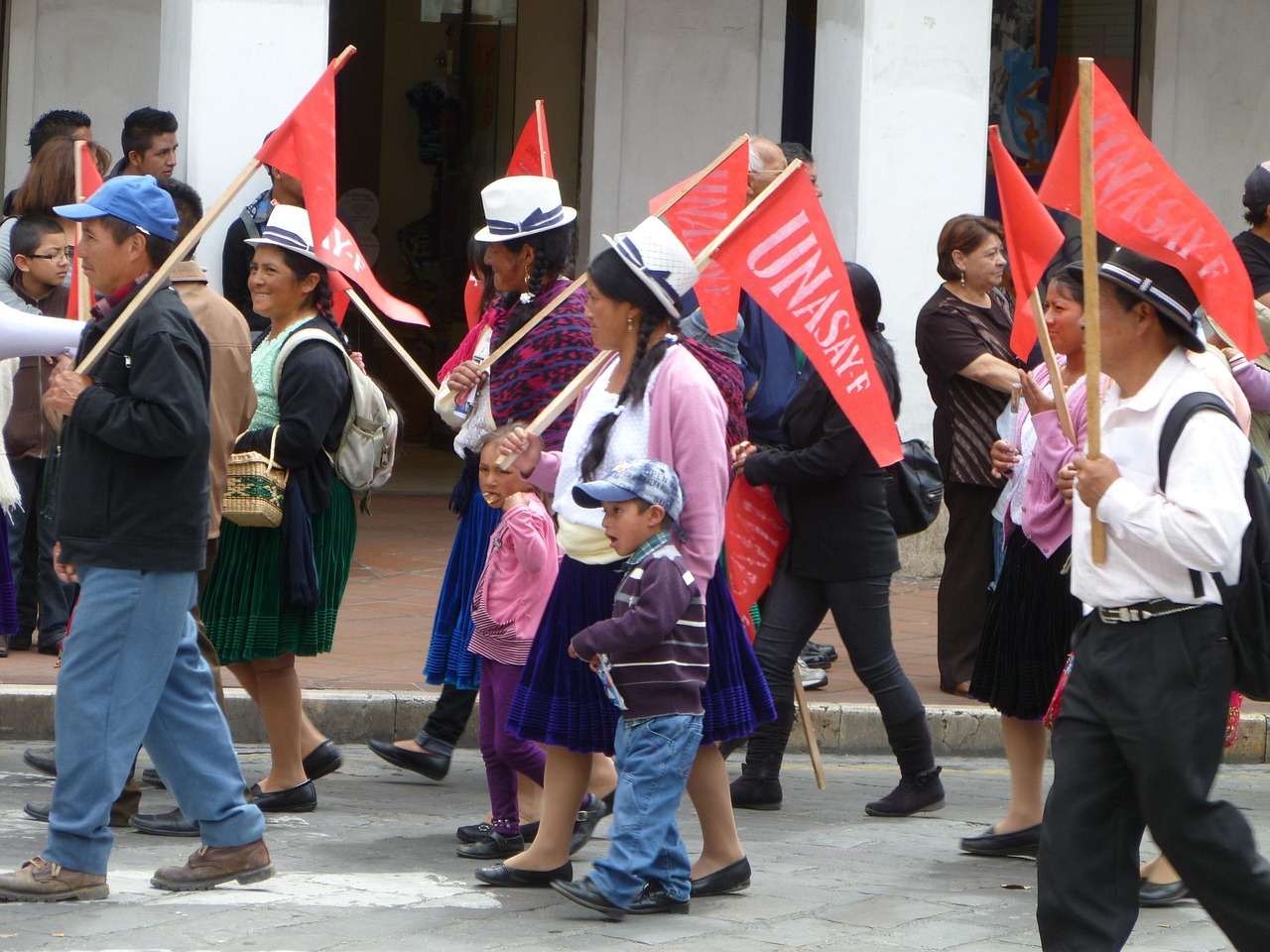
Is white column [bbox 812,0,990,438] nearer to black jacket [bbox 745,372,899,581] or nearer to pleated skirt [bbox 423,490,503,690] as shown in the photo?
black jacket [bbox 745,372,899,581]

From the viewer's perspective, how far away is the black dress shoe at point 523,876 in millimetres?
5238

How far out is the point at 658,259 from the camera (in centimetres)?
507

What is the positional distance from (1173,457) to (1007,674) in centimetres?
194

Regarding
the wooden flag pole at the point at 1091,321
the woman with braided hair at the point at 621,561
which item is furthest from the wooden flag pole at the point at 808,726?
the wooden flag pole at the point at 1091,321

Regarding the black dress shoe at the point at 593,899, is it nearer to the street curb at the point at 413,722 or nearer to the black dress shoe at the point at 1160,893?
the black dress shoe at the point at 1160,893

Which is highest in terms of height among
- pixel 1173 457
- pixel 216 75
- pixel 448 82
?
pixel 448 82

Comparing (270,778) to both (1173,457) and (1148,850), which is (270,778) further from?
(1173,457)

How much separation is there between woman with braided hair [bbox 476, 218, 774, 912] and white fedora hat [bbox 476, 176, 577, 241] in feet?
3.00

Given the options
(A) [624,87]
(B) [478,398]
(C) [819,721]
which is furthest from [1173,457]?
(A) [624,87]

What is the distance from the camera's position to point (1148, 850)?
592 cm

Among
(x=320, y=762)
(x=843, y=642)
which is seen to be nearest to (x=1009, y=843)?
(x=843, y=642)

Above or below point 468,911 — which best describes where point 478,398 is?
above

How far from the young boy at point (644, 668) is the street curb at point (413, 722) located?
104 inches

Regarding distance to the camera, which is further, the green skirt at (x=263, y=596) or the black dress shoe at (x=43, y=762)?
the black dress shoe at (x=43, y=762)
